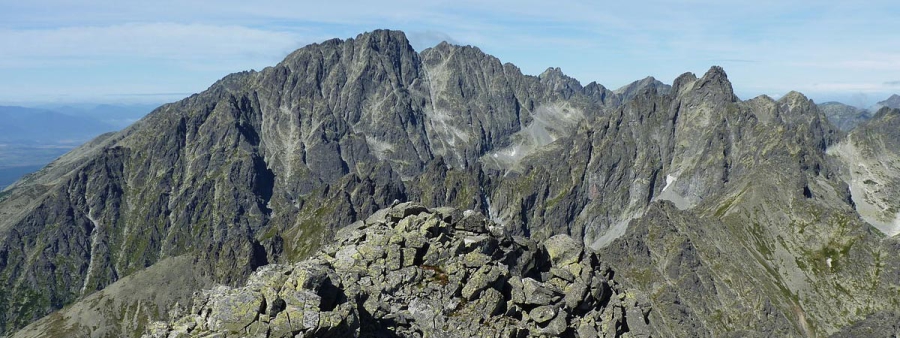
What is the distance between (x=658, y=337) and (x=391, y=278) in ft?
382

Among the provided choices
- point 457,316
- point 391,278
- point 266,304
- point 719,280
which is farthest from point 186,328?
point 719,280

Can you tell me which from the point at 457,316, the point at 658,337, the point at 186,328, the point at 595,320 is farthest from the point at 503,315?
the point at 658,337

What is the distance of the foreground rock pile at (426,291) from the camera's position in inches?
1133

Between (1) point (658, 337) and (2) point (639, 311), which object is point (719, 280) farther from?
(2) point (639, 311)

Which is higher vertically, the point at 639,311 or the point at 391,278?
the point at 391,278

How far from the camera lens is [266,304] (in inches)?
1130

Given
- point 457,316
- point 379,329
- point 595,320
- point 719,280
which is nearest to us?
point 379,329

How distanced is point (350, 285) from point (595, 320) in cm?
1857

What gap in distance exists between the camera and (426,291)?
127ft

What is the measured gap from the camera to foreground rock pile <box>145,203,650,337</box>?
28.8 meters

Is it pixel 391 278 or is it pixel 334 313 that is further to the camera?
pixel 391 278

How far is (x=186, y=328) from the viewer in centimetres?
2875

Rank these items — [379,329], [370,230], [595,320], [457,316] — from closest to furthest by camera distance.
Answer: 1. [379,329]
2. [457,316]
3. [595,320]
4. [370,230]

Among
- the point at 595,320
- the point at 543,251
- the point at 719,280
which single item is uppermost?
the point at 543,251
